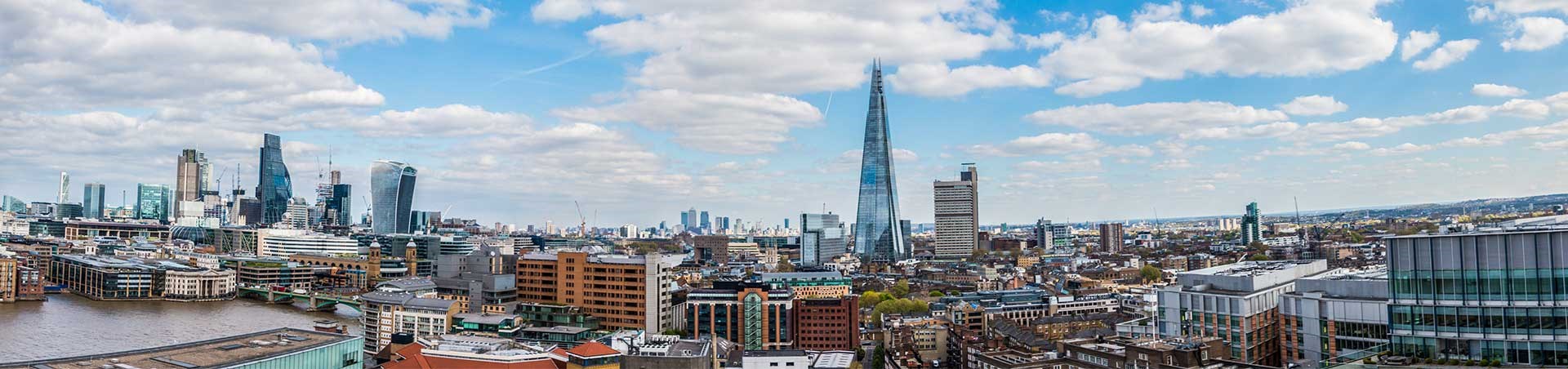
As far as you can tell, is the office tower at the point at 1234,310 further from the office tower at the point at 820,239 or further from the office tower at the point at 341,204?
the office tower at the point at 341,204

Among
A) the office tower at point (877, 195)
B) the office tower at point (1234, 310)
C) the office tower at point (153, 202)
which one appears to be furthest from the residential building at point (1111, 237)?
the office tower at point (153, 202)

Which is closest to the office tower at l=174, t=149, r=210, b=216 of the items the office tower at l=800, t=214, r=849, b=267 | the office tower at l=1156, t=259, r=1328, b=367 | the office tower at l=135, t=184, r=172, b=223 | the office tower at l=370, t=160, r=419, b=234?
the office tower at l=135, t=184, r=172, b=223

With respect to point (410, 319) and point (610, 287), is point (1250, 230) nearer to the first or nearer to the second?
point (610, 287)

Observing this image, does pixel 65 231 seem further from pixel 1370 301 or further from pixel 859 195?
pixel 1370 301

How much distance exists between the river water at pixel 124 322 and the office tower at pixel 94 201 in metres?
137

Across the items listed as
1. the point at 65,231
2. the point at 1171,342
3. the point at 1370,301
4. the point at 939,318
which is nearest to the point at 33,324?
the point at 939,318

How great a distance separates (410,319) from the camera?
143ft

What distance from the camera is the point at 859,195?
396 ft

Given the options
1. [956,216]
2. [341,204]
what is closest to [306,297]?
[956,216]

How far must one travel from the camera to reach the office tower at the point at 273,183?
16366cm

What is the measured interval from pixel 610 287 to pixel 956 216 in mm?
98498

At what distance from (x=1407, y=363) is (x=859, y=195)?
105 m

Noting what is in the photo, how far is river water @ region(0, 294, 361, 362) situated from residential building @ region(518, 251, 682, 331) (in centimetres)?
892

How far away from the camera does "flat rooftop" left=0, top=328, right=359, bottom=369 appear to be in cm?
2105
